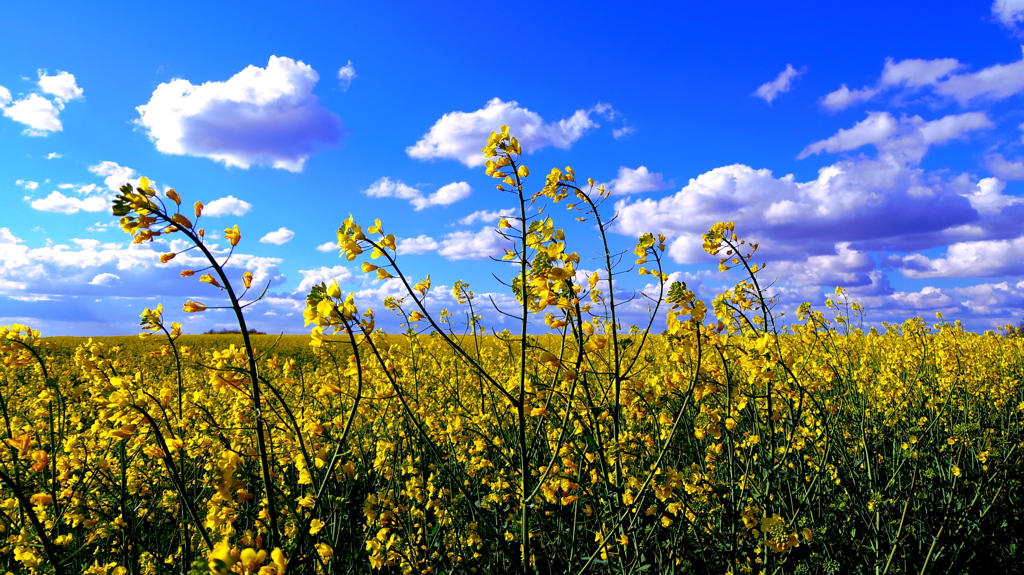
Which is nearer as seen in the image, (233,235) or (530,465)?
→ (233,235)

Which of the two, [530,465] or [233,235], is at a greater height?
[233,235]

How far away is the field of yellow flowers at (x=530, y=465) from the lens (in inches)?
80.7

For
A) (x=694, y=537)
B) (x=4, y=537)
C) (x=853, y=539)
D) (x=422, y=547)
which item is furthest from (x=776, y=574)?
(x=4, y=537)

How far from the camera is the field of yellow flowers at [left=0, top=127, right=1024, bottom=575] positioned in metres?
2.05

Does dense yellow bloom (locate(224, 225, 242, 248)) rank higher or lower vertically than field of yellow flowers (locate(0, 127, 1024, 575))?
higher

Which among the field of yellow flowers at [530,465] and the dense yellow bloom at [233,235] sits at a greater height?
the dense yellow bloom at [233,235]

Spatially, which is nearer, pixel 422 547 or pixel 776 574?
pixel 776 574

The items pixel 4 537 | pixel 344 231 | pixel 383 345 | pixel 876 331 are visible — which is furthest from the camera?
pixel 876 331

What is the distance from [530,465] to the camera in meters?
3.71

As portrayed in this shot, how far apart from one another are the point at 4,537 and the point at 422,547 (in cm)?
277

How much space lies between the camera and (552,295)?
199cm

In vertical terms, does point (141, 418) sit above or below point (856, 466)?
above

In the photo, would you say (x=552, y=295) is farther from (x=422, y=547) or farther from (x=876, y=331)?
(x=876, y=331)

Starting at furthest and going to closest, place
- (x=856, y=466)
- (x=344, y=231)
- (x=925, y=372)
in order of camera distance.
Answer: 1. (x=925, y=372)
2. (x=856, y=466)
3. (x=344, y=231)
